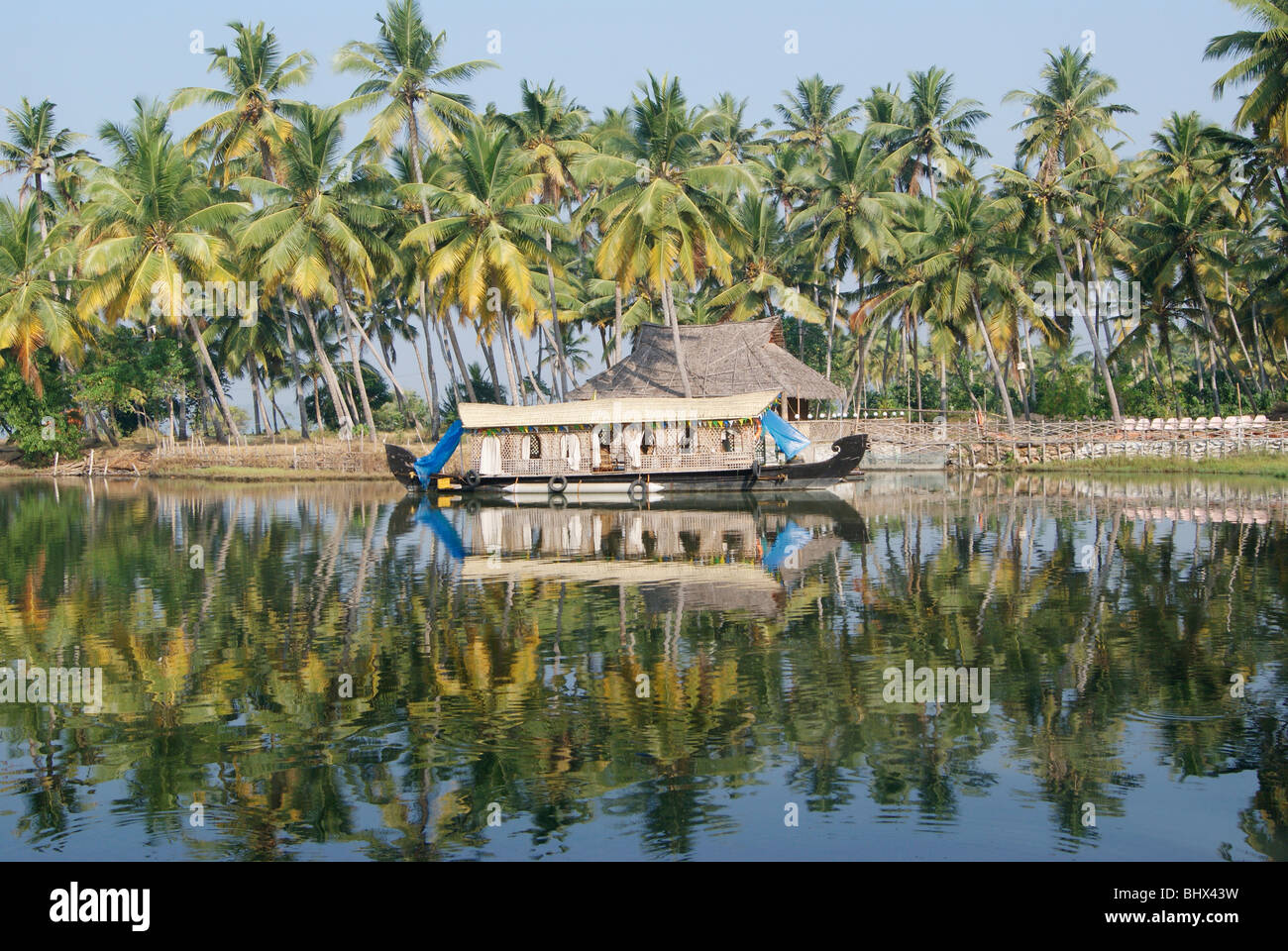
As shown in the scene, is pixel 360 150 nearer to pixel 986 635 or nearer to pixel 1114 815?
pixel 986 635

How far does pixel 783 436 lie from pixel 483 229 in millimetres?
12517

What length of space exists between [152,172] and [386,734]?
35.7 m

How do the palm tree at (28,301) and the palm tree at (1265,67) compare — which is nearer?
the palm tree at (1265,67)

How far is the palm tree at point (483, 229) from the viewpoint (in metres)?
37.8

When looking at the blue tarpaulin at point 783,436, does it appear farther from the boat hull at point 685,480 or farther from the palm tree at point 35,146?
the palm tree at point 35,146

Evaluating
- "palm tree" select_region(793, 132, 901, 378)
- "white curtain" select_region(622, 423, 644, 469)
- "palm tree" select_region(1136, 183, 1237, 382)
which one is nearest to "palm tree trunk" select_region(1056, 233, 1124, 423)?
"palm tree" select_region(1136, 183, 1237, 382)

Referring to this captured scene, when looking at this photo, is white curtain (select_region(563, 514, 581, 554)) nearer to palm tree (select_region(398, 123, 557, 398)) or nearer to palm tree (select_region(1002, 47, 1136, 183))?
palm tree (select_region(398, 123, 557, 398))

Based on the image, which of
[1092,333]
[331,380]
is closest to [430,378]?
[331,380]

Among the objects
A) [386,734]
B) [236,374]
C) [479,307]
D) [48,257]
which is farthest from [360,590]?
[236,374]

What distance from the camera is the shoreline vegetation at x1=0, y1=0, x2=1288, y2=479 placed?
3800 cm

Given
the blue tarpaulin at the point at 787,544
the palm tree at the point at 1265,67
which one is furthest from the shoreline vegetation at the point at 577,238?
the blue tarpaulin at the point at 787,544

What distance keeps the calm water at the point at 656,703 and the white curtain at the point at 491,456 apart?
14.4 metres

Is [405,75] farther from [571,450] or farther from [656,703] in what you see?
[656,703]

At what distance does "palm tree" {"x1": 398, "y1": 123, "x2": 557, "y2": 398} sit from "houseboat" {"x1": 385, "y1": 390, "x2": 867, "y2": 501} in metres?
4.66
